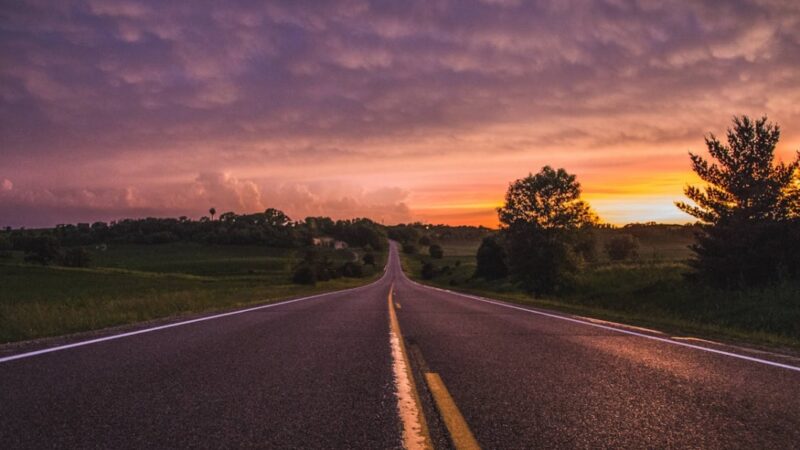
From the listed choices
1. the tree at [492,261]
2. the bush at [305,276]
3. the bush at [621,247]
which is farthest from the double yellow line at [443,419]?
the bush at [621,247]

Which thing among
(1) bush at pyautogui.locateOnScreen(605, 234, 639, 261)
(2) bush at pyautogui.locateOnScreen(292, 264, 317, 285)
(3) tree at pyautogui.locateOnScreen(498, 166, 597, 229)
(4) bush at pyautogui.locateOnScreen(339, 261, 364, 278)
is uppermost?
(3) tree at pyautogui.locateOnScreen(498, 166, 597, 229)

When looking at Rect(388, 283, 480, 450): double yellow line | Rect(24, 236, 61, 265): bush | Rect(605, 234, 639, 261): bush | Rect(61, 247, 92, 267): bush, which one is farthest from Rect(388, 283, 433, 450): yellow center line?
Rect(24, 236, 61, 265): bush

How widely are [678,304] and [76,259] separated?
286ft

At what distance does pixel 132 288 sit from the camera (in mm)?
42031

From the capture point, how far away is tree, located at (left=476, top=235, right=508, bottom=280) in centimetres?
5859

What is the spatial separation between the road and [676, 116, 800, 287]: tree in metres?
20.6

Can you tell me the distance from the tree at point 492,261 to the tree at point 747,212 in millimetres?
30613

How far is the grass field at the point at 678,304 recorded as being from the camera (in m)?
12.6

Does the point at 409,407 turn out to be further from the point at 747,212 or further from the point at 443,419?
the point at 747,212

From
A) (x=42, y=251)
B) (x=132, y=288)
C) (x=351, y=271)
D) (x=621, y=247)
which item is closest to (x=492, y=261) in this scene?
(x=621, y=247)

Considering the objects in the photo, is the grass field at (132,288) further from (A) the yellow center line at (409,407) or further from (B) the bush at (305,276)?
(A) the yellow center line at (409,407)

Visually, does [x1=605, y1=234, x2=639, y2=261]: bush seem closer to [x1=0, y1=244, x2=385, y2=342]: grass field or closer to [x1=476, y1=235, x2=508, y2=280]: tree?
[x1=476, y1=235, x2=508, y2=280]: tree

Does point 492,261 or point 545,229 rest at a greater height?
point 545,229

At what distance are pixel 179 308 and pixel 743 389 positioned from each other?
15000 mm
